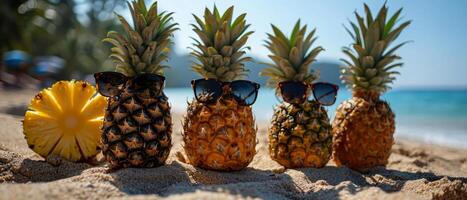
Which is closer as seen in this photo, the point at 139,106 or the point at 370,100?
the point at 139,106

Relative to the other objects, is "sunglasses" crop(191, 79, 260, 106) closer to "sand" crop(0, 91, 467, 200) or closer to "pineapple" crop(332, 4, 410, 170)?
"sand" crop(0, 91, 467, 200)

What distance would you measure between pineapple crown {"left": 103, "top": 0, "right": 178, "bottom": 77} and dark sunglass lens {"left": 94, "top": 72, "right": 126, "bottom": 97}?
0.12 metres

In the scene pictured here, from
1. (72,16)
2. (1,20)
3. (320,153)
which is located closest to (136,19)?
(320,153)

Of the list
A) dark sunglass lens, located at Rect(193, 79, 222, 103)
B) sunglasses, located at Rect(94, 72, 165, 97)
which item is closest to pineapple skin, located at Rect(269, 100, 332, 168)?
dark sunglass lens, located at Rect(193, 79, 222, 103)

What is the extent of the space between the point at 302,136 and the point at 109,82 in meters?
1.89

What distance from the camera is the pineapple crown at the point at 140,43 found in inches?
131

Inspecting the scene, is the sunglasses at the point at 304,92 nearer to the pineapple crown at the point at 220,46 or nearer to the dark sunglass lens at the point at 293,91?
the dark sunglass lens at the point at 293,91

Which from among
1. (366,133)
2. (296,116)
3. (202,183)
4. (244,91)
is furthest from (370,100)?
(202,183)

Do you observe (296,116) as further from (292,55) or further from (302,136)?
(292,55)

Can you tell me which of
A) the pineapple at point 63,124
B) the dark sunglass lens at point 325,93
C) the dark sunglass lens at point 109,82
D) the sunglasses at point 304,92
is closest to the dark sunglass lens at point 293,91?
the sunglasses at point 304,92

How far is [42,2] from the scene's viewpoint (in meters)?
28.8

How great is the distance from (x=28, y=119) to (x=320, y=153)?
2.86 metres

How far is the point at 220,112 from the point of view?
11.2 feet

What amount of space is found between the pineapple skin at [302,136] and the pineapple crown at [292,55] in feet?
1.00
